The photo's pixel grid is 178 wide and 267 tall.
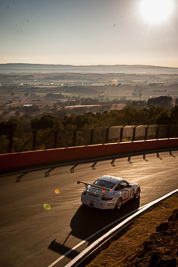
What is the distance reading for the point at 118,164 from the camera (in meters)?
21.2

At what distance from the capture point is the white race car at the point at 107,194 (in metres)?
12.0

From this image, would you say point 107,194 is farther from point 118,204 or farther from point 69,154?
point 69,154

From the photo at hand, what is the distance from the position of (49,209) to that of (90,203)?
1.62 m

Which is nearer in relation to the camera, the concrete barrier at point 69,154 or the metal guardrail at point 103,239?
the metal guardrail at point 103,239

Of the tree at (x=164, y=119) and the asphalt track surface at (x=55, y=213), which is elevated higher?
the asphalt track surface at (x=55, y=213)

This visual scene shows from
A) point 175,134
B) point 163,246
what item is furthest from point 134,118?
point 163,246

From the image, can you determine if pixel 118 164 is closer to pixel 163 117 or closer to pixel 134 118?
pixel 163 117

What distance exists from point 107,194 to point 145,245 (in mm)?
4176

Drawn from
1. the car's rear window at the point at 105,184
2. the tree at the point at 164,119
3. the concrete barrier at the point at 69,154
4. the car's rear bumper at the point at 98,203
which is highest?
the car's rear window at the point at 105,184

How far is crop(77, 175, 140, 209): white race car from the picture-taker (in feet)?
39.5

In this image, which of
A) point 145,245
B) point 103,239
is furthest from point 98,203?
point 145,245

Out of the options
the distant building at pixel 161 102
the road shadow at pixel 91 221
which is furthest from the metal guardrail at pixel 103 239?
the distant building at pixel 161 102

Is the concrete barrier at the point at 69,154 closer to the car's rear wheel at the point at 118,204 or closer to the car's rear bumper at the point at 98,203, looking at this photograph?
the car's rear bumper at the point at 98,203

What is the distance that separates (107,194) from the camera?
12.1 metres
